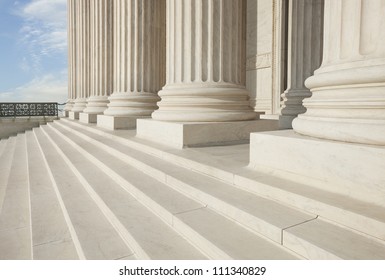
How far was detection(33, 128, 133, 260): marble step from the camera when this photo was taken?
184 inches

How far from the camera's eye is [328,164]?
15.7 ft

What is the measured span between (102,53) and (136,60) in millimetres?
6372

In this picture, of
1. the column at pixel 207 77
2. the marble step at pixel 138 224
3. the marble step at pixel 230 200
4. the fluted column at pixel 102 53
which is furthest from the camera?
the fluted column at pixel 102 53

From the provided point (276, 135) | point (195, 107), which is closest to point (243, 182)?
point (276, 135)

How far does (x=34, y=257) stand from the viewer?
493 cm

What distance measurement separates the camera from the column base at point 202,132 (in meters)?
9.18

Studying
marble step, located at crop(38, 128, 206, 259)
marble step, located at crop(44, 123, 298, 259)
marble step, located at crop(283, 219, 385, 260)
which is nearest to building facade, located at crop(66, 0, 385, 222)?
marble step, located at crop(283, 219, 385, 260)

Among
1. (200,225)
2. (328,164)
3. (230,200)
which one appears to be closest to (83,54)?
(230,200)

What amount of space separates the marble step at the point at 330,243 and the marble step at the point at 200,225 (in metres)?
0.21

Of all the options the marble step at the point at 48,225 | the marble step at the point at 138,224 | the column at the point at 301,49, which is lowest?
the marble step at the point at 48,225

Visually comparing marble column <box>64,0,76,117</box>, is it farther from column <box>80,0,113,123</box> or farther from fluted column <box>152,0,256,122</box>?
fluted column <box>152,0,256,122</box>

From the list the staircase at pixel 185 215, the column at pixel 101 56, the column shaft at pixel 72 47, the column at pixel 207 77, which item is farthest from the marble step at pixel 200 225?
the column shaft at pixel 72 47

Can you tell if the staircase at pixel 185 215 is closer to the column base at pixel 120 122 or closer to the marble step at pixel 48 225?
the marble step at pixel 48 225

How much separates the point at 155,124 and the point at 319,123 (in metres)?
6.41
